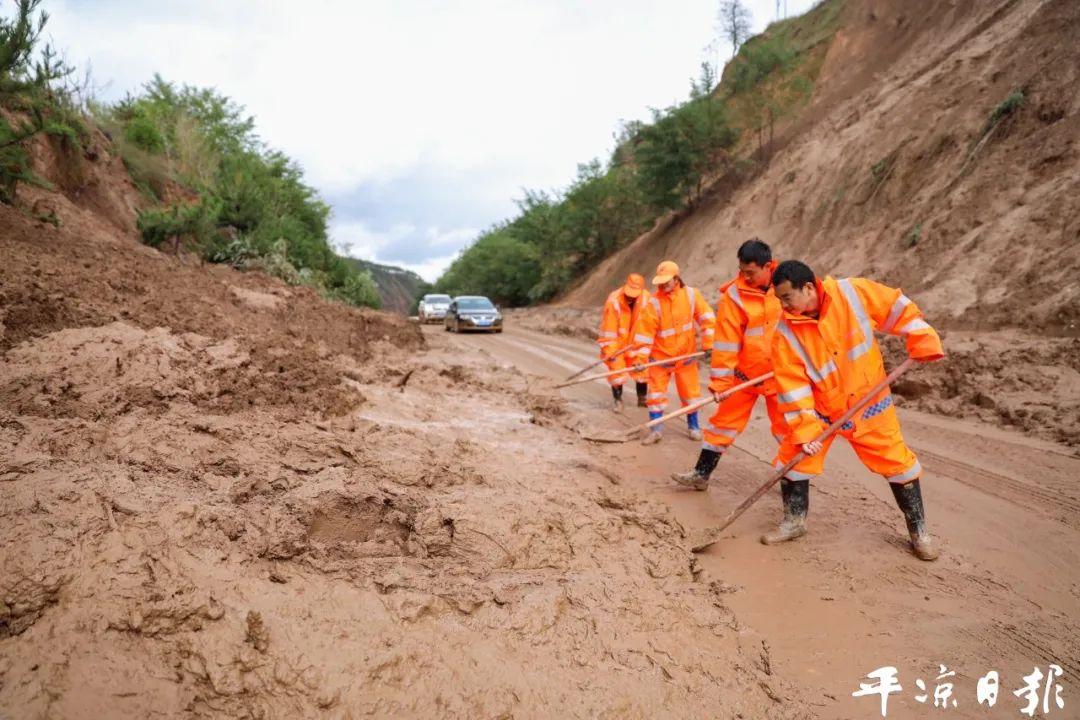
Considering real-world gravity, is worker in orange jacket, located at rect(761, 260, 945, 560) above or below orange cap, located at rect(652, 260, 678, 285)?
below

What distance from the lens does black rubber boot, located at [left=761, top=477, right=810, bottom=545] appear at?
3869 millimetres

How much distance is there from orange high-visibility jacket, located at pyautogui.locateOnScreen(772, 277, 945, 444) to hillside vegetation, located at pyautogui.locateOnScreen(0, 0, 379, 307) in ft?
30.3

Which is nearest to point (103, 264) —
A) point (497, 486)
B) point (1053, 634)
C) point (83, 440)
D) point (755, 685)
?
point (83, 440)

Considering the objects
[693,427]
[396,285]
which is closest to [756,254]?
[693,427]

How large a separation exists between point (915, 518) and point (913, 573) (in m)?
0.32

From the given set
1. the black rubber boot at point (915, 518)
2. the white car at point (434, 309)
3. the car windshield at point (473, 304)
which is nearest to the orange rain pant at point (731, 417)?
the black rubber boot at point (915, 518)

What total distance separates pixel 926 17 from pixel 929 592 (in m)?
23.7

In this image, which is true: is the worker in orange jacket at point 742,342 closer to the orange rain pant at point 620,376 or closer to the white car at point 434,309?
the orange rain pant at point 620,376

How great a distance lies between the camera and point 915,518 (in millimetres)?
3547

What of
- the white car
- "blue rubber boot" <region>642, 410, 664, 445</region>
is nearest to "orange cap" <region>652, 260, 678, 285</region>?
"blue rubber boot" <region>642, 410, 664, 445</region>

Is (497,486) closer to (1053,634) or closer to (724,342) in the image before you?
(724,342)

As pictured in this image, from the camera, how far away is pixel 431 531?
3.31 metres

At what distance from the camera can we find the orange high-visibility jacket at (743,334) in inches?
181

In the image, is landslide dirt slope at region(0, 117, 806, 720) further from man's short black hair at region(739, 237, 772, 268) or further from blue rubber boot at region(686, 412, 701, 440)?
man's short black hair at region(739, 237, 772, 268)
